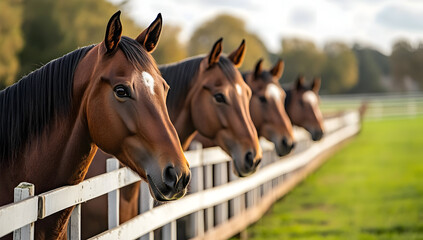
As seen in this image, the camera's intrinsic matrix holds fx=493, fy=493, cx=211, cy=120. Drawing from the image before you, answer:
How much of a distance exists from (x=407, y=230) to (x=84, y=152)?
16.7ft

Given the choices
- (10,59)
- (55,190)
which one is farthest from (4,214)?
(10,59)

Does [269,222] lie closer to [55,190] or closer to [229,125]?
[229,125]

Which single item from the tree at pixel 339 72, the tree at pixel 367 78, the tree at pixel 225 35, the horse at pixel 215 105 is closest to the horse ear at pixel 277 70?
the horse at pixel 215 105

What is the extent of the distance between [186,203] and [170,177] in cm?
208

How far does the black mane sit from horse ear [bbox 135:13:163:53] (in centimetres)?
130

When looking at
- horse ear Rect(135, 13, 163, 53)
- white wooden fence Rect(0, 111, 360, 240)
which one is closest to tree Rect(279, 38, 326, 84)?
white wooden fence Rect(0, 111, 360, 240)

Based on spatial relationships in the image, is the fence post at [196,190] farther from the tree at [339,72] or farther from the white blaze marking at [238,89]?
the tree at [339,72]

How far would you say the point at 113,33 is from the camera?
2.54m

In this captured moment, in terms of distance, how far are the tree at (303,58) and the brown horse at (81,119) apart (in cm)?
5466

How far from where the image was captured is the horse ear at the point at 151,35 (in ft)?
9.18

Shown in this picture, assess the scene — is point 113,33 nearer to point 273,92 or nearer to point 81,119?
point 81,119

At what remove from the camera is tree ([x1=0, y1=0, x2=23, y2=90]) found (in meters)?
16.9

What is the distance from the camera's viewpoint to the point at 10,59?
1703cm

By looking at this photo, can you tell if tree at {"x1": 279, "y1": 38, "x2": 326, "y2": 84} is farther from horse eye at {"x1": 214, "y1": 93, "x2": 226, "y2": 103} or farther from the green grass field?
horse eye at {"x1": 214, "y1": 93, "x2": 226, "y2": 103}
